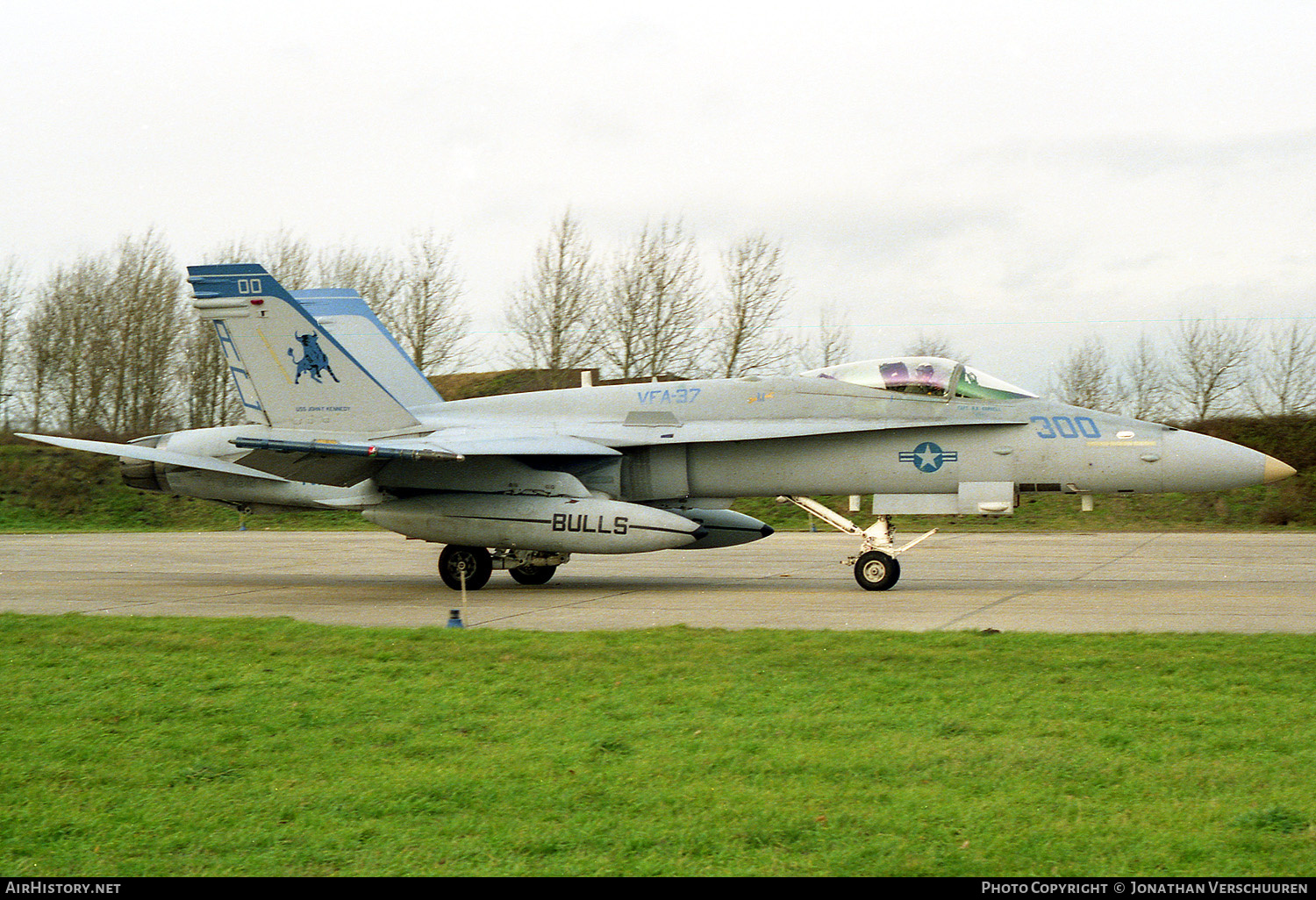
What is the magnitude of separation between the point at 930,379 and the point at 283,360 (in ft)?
27.0

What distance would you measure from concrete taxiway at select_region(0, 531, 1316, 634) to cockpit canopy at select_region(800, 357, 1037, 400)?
94.3 inches

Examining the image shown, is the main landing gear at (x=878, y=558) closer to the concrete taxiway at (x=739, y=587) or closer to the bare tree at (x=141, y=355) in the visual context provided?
the concrete taxiway at (x=739, y=587)

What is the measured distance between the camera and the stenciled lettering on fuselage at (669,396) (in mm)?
14461

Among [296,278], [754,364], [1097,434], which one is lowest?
[1097,434]

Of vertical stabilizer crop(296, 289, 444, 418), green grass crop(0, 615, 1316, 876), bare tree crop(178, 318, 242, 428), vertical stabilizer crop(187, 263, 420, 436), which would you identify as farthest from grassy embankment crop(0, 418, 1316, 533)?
green grass crop(0, 615, 1316, 876)

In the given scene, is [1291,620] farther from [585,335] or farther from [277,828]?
[585,335]

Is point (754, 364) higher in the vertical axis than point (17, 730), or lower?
higher

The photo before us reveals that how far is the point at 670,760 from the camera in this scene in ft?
17.0

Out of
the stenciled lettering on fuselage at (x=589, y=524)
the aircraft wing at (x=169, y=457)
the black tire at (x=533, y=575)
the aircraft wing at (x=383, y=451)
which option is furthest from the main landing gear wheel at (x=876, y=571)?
the aircraft wing at (x=169, y=457)

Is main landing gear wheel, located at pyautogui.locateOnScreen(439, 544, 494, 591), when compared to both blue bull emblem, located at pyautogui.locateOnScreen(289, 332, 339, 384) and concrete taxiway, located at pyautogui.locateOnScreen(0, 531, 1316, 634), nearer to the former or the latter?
concrete taxiway, located at pyautogui.locateOnScreen(0, 531, 1316, 634)

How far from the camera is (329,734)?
5.79 m

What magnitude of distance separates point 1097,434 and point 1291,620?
11.2 feet

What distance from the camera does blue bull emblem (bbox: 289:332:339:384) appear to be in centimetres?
1432
